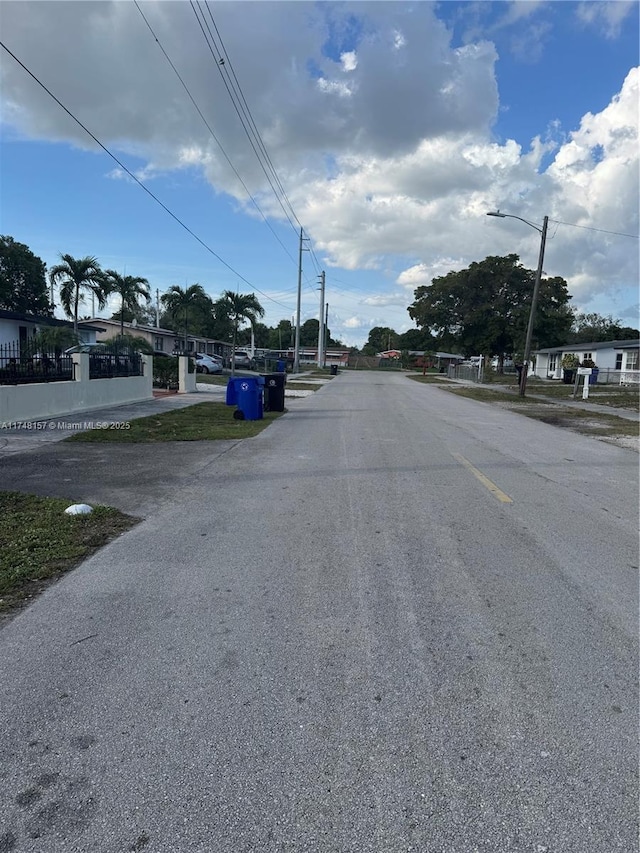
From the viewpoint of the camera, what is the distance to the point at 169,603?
4.11 m

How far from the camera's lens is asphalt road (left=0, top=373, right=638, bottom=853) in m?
2.25

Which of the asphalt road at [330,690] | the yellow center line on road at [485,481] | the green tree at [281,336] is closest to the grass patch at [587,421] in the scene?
the yellow center line on road at [485,481]

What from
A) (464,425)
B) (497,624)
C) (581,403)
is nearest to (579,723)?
(497,624)

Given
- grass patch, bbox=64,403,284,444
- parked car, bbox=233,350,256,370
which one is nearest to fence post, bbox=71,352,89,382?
grass patch, bbox=64,403,284,444

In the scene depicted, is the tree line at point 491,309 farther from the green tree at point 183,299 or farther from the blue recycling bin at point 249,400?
the blue recycling bin at point 249,400

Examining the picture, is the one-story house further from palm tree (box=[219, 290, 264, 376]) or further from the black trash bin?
the black trash bin

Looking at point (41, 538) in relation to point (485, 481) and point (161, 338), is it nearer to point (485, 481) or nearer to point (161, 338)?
point (485, 481)

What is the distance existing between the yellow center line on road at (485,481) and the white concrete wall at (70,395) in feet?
30.4

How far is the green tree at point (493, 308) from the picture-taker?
62.6m

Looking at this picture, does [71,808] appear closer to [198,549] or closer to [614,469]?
[198,549]

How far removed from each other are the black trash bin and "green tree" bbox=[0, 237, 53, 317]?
39.6 m

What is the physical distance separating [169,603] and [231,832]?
208 cm

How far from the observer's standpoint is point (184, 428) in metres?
13.4

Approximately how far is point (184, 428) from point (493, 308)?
5652 centimetres
